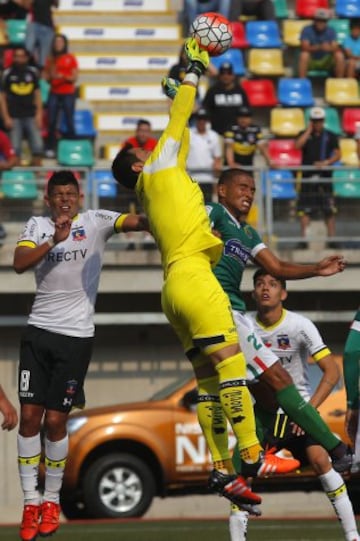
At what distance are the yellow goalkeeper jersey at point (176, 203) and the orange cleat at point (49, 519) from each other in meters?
2.01

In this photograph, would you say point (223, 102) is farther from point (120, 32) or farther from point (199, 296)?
point (199, 296)

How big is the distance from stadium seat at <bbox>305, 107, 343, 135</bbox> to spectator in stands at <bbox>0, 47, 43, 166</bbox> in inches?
161

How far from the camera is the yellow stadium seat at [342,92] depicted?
856 inches

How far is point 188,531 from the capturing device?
1212 centimetres

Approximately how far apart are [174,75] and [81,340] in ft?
30.8

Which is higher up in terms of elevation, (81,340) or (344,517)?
(81,340)

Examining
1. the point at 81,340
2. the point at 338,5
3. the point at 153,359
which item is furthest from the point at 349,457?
the point at 338,5

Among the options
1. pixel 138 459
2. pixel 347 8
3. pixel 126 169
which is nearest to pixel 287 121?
pixel 347 8

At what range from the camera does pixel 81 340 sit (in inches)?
401

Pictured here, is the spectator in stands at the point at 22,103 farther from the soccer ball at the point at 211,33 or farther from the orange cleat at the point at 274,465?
the orange cleat at the point at 274,465

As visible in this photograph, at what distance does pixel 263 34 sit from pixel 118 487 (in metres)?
9.00

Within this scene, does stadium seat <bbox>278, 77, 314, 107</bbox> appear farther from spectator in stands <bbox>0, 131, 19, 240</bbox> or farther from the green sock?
the green sock

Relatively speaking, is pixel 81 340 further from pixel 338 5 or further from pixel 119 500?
pixel 338 5

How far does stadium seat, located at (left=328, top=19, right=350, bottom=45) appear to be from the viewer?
2284cm
